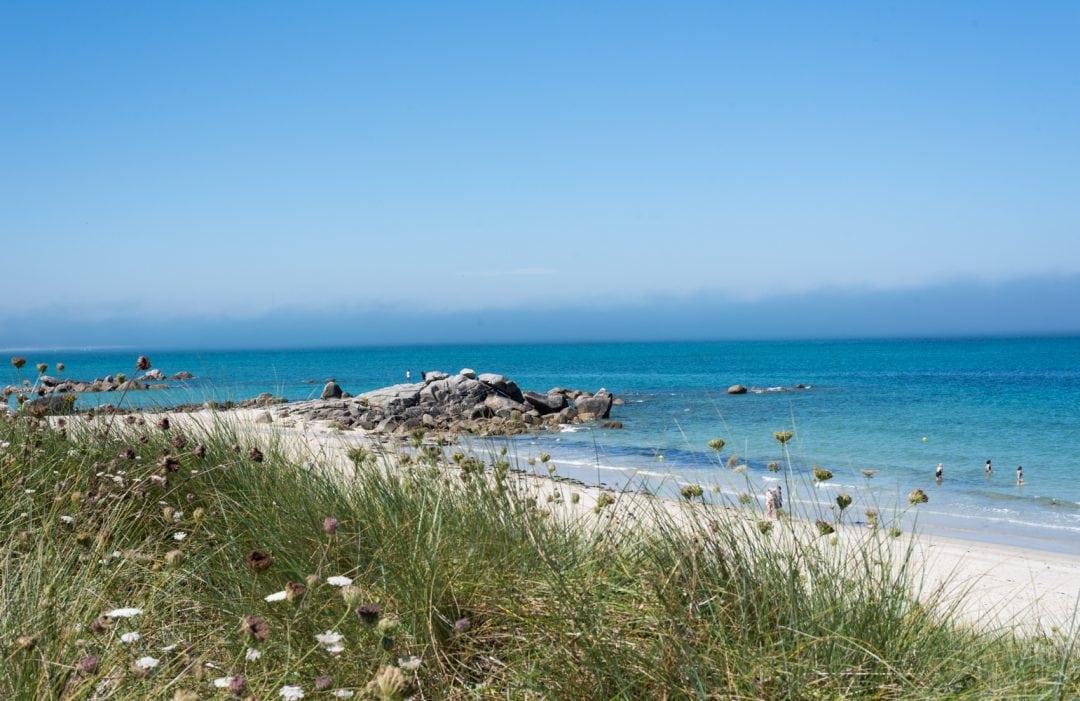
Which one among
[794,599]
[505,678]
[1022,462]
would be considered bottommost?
[1022,462]

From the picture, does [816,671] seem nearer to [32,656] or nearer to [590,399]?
[32,656]

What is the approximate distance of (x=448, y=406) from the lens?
3142 centimetres

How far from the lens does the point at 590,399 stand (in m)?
34.6

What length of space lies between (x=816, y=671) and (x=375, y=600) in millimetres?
1695

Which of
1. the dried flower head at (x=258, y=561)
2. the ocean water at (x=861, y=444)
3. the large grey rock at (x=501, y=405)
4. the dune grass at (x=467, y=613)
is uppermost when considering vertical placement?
the dried flower head at (x=258, y=561)

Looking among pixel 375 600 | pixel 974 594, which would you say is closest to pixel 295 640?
pixel 375 600

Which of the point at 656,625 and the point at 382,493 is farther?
the point at 382,493

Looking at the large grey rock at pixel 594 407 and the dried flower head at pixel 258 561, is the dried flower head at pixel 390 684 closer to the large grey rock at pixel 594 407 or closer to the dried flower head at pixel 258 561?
the dried flower head at pixel 258 561

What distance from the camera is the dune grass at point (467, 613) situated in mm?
2662

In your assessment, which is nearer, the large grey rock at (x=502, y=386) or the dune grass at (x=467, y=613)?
the dune grass at (x=467, y=613)

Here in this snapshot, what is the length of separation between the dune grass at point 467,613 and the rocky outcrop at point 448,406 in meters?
22.4

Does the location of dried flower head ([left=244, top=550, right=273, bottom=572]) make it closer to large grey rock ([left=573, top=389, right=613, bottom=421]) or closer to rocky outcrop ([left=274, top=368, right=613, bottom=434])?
rocky outcrop ([left=274, top=368, right=613, bottom=434])

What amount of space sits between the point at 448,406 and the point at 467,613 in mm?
28231

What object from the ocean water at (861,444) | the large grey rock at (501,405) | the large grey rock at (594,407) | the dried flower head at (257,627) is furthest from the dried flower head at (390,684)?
the large grey rock at (594,407)
